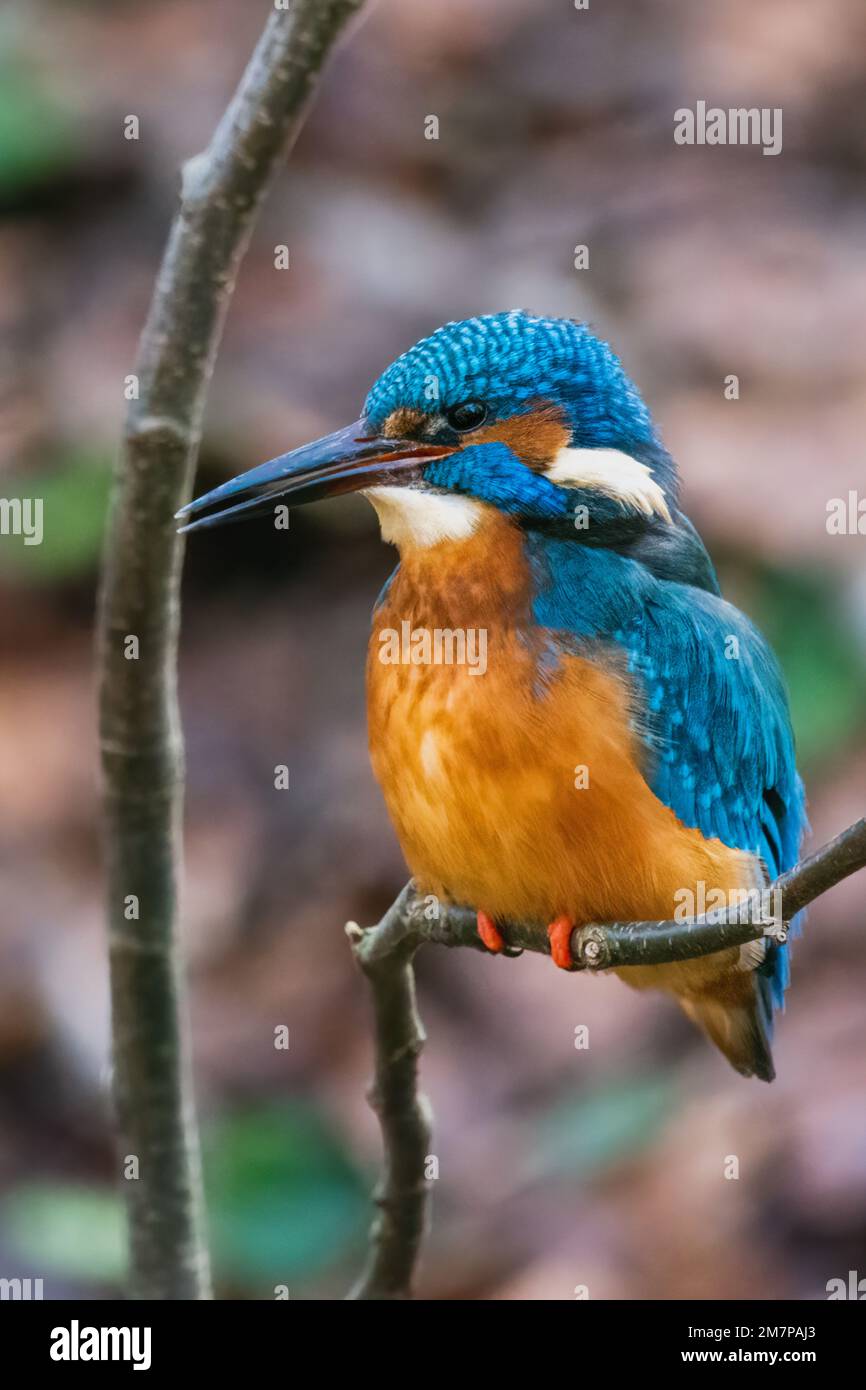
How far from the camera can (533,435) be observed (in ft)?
4.67

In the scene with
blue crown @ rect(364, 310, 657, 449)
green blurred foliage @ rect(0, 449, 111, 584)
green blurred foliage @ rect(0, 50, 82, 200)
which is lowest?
blue crown @ rect(364, 310, 657, 449)

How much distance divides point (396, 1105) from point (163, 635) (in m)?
0.47

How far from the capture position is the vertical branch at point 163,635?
4.09ft

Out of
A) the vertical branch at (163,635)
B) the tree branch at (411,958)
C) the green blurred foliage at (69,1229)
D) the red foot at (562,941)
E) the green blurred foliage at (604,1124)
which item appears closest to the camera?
the tree branch at (411,958)

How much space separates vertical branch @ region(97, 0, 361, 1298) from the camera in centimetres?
125

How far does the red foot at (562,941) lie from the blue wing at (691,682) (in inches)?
5.6

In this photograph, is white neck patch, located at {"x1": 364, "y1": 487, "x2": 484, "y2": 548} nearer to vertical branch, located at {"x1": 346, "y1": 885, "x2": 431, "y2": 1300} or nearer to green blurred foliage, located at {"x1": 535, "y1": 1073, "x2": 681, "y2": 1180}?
vertical branch, located at {"x1": 346, "y1": 885, "x2": 431, "y2": 1300}

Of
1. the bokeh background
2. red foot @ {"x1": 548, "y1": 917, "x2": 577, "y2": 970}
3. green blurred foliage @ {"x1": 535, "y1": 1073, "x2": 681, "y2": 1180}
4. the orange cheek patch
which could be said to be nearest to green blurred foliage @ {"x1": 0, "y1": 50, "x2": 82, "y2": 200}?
the bokeh background

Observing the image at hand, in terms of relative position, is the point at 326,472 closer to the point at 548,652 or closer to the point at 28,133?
the point at 548,652

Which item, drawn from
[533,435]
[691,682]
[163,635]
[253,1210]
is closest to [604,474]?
[533,435]

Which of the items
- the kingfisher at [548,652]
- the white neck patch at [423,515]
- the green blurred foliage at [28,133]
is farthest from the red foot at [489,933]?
the green blurred foliage at [28,133]

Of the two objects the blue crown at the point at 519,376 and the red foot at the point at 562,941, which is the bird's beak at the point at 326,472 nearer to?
the blue crown at the point at 519,376
